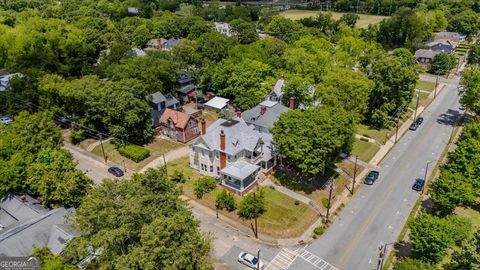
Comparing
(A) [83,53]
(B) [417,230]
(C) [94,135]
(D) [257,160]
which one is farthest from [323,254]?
(A) [83,53]

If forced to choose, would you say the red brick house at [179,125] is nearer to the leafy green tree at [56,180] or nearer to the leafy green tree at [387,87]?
the leafy green tree at [56,180]

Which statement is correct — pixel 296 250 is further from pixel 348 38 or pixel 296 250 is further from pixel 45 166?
pixel 348 38

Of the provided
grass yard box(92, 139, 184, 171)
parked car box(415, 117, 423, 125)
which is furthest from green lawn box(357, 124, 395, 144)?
grass yard box(92, 139, 184, 171)

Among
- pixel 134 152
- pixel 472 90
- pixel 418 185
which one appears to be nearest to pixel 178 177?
pixel 134 152

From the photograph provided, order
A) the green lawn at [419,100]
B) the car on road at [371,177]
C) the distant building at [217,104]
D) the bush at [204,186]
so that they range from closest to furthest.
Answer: the bush at [204,186], the car on road at [371,177], the distant building at [217,104], the green lawn at [419,100]

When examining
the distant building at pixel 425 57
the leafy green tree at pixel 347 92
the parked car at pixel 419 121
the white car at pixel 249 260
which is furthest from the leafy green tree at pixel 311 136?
the distant building at pixel 425 57

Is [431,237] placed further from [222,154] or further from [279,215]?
[222,154]
